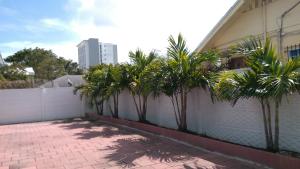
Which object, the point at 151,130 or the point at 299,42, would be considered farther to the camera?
the point at 151,130

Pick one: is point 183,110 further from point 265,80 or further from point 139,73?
point 265,80

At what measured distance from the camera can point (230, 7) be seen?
10570 mm

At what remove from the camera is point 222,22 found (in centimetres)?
1093

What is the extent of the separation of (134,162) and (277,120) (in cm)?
294

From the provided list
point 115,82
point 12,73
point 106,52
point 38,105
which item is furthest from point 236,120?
point 106,52

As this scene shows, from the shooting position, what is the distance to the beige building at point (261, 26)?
9078 mm

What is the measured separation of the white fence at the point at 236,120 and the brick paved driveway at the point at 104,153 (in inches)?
30.8

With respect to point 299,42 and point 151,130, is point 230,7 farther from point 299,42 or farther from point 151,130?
point 151,130

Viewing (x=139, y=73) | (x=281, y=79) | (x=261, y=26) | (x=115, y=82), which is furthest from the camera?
(x=115, y=82)

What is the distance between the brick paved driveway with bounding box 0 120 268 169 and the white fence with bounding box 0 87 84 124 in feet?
18.5

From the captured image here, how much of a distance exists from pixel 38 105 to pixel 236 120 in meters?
12.4

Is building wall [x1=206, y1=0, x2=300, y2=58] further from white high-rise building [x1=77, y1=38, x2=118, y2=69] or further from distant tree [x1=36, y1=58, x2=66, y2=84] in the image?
distant tree [x1=36, y1=58, x2=66, y2=84]

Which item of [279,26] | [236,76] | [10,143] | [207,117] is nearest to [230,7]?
[279,26]

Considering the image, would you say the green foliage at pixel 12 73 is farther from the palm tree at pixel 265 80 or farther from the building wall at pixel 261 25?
the palm tree at pixel 265 80
